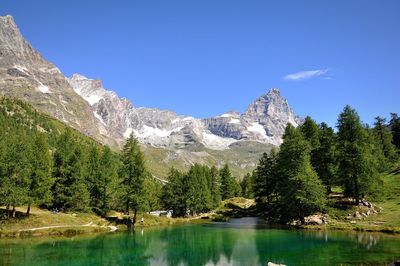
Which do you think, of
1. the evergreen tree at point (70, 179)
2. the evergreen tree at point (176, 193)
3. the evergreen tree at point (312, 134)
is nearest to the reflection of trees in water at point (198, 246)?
the evergreen tree at point (70, 179)

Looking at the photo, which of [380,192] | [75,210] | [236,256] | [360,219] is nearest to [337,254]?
[236,256]

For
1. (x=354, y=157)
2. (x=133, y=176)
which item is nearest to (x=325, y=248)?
→ (x=354, y=157)

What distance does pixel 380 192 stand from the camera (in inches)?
2992

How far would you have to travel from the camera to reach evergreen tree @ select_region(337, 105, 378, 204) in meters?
74.2

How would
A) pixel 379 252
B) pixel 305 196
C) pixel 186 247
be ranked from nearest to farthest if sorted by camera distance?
pixel 379 252 < pixel 186 247 < pixel 305 196

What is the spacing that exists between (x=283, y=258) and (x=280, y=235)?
20432 millimetres

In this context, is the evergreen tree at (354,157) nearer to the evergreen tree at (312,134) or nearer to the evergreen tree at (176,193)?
the evergreen tree at (312,134)

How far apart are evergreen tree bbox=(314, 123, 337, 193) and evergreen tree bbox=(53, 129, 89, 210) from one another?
54.4 meters

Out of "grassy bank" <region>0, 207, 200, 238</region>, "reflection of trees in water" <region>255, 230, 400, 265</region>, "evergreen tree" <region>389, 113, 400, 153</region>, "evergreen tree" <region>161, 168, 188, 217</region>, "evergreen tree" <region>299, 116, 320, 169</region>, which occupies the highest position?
"evergreen tree" <region>389, 113, 400, 153</region>

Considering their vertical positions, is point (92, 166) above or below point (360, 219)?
above

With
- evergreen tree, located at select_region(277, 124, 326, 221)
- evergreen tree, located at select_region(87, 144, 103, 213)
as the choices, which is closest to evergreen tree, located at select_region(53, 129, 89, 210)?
evergreen tree, located at select_region(87, 144, 103, 213)

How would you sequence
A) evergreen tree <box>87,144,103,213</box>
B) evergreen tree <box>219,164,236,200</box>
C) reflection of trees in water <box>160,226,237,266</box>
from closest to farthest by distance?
reflection of trees in water <box>160,226,237,266</box>
evergreen tree <box>87,144,103,213</box>
evergreen tree <box>219,164,236,200</box>

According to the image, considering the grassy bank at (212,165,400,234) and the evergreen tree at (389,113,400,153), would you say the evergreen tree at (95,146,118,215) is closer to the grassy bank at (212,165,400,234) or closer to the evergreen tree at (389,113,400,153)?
the grassy bank at (212,165,400,234)

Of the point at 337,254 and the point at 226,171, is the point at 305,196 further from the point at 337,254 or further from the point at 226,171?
the point at 226,171
